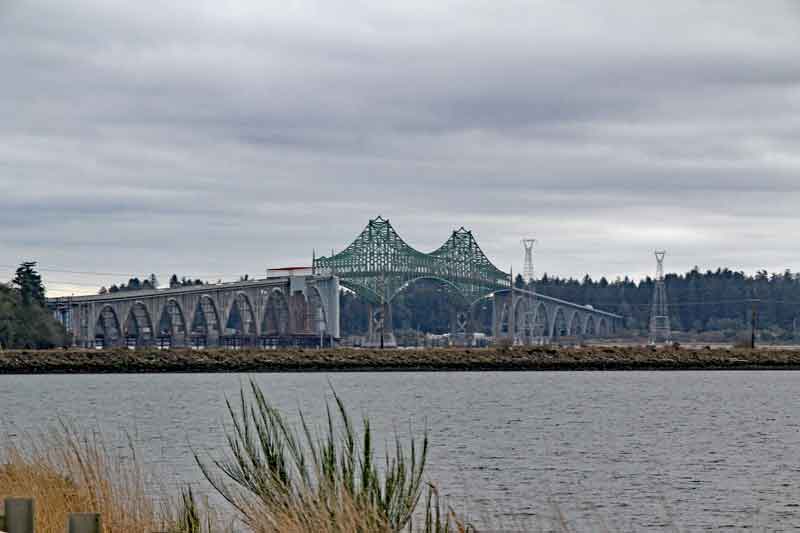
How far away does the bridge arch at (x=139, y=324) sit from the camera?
85.9 m

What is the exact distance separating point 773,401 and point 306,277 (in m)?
64.8

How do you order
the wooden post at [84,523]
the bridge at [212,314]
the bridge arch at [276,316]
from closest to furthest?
the wooden post at [84,523] → the bridge at [212,314] → the bridge arch at [276,316]

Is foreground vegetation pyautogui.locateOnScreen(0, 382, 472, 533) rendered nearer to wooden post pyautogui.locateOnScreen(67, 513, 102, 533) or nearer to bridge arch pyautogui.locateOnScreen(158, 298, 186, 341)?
wooden post pyautogui.locateOnScreen(67, 513, 102, 533)

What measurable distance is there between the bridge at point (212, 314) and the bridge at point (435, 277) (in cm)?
616

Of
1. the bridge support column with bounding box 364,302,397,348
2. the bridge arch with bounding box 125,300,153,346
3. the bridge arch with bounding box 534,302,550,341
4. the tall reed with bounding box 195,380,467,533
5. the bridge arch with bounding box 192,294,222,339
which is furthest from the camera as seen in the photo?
the bridge arch with bounding box 534,302,550,341

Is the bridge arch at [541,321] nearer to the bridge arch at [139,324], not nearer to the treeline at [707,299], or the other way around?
the treeline at [707,299]

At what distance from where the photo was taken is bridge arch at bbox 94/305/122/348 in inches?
3272

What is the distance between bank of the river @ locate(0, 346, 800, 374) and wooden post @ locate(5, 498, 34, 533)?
64796 mm

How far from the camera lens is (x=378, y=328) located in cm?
12006

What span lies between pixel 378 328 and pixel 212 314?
25723mm

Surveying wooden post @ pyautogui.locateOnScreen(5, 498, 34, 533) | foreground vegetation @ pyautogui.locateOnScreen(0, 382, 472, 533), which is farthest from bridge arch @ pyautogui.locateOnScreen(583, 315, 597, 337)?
wooden post @ pyautogui.locateOnScreen(5, 498, 34, 533)

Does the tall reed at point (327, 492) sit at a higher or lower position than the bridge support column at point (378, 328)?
lower

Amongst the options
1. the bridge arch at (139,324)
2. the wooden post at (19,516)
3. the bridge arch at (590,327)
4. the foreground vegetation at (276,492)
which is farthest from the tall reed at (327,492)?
the bridge arch at (590,327)

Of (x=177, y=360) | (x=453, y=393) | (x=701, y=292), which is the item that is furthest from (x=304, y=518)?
(x=701, y=292)
